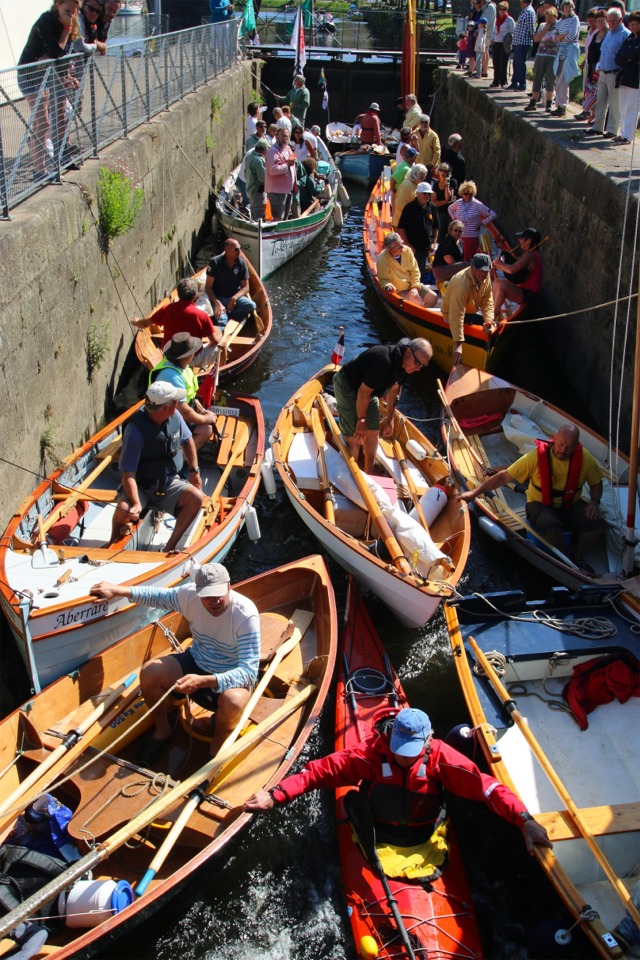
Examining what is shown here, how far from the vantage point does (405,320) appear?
1331cm

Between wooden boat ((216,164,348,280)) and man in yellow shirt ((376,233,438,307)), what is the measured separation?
124 inches

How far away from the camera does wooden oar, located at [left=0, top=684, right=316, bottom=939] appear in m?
4.47

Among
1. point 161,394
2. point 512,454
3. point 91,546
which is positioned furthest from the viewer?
point 512,454

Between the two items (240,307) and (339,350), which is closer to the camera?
(339,350)

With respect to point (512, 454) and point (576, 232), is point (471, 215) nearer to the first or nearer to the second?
point (576, 232)

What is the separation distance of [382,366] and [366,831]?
4.55 m

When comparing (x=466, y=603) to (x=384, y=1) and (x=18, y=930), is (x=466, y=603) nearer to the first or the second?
(x=18, y=930)

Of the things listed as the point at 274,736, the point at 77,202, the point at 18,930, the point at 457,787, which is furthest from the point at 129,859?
the point at 77,202

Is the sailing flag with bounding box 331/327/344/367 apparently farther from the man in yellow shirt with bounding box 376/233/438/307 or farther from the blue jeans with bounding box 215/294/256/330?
the man in yellow shirt with bounding box 376/233/438/307

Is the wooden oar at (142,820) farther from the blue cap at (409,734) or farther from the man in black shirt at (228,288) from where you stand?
the man in black shirt at (228,288)

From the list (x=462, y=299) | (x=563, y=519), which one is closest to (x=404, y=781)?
(x=563, y=519)

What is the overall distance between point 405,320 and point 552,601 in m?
7.08

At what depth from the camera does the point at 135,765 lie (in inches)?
227

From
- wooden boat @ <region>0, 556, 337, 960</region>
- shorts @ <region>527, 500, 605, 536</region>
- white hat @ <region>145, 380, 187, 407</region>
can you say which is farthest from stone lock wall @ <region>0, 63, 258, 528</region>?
shorts @ <region>527, 500, 605, 536</region>
